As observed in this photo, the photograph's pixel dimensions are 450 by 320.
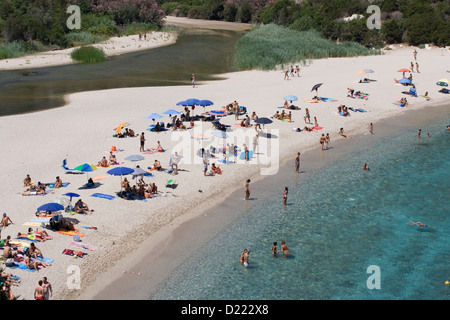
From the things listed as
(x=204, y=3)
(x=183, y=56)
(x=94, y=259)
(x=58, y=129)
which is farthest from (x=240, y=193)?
(x=204, y=3)

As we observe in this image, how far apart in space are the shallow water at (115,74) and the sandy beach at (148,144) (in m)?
3.40

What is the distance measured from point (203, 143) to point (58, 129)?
10983mm

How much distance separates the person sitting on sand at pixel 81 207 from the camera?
86.3 ft

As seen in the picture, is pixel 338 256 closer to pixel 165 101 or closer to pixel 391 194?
pixel 391 194

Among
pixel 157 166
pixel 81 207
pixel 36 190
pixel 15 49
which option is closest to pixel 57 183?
pixel 36 190

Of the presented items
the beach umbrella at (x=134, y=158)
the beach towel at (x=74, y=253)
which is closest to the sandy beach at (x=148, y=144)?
the beach towel at (x=74, y=253)

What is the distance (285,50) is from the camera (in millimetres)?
68000

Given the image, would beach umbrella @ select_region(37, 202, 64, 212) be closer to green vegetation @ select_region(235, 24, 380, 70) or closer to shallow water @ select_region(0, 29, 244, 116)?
shallow water @ select_region(0, 29, 244, 116)

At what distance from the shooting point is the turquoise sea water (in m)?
21.8

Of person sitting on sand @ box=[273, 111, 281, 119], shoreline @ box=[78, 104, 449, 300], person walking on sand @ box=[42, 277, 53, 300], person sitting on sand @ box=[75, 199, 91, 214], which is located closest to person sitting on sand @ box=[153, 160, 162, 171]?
shoreline @ box=[78, 104, 449, 300]

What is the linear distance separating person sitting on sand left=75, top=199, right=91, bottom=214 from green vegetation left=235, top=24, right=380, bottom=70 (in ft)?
134

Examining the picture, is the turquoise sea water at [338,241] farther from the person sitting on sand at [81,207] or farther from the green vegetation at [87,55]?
the green vegetation at [87,55]

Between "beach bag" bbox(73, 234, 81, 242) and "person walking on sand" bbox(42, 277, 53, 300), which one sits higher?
"beach bag" bbox(73, 234, 81, 242)

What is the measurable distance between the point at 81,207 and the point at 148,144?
37.3ft
